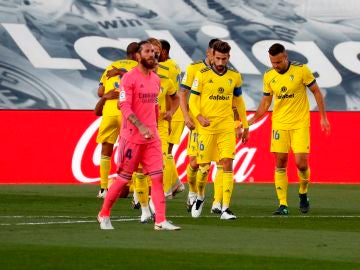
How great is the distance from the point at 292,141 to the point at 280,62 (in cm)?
111

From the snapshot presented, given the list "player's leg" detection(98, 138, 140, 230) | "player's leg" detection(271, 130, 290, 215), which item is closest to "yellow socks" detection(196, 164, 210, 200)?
"player's leg" detection(271, 130, 290, 215)

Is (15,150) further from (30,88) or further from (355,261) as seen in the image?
(355,261)

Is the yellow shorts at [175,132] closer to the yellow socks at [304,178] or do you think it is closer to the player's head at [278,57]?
the yellow socks at [304,178]

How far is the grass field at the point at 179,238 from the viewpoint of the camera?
11766mm

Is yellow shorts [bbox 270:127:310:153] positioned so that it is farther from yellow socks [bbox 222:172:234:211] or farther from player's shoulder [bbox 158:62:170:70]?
player's shoulder [bbox 158:62:170:70]

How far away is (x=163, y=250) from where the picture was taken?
12664 mm

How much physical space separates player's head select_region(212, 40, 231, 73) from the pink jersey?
2.09m

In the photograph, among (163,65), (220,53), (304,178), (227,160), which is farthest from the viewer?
(163,65)

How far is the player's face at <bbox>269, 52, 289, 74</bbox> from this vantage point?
18.0 m

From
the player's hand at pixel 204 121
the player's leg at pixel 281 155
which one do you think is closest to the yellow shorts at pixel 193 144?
the player's leg at pixel 281 155

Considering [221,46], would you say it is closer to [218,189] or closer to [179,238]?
[218,189]

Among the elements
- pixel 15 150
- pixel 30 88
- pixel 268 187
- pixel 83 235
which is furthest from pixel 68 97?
pixel 83 235

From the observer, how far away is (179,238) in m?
13.9

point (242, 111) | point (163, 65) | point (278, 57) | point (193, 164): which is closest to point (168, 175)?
point (193, 164)
